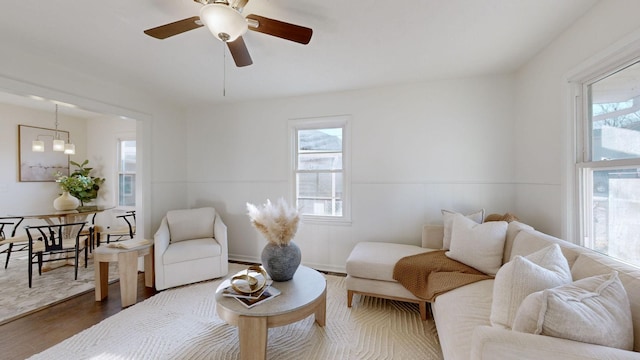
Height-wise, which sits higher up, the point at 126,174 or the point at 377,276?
the point at 126,174

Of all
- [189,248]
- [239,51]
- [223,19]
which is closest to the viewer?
[223,19]

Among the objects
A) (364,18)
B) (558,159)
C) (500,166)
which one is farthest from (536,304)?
(500,166)

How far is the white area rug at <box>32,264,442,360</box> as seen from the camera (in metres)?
1.82

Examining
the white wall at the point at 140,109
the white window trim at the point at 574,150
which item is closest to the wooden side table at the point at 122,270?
the white wall at the point at 140,109

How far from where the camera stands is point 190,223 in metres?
3.35

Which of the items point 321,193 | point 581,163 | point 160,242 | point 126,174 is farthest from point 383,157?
point 126,174

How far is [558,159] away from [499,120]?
0.95 m

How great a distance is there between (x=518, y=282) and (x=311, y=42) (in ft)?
7.02

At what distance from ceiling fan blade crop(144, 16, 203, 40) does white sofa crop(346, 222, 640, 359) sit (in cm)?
206

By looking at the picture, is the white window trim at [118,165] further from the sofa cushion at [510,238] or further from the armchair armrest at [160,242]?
the sofa cushion at [510,238]

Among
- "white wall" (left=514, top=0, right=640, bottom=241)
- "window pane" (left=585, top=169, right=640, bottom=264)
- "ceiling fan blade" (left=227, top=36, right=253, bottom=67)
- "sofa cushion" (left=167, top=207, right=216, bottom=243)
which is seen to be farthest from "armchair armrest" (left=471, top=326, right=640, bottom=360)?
"sofa cushion" (left=167, top=207, right=216, bottom=243)

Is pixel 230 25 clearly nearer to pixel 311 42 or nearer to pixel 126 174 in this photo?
pixel 311 42

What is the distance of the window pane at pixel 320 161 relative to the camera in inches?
136

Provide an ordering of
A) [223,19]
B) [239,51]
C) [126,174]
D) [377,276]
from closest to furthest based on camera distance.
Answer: [223,19], [239,51], [377,276], [126,174]
